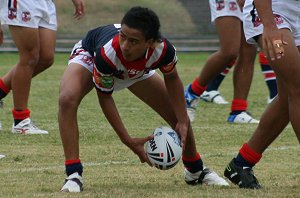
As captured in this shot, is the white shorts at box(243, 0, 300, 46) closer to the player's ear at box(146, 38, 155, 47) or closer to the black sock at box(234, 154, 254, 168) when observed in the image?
the player's ear at box(146, 38, 155, 47)

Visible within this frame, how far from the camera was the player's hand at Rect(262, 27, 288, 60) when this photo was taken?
5.87 m

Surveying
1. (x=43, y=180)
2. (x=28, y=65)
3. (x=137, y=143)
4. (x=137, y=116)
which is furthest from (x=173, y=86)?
(x=137, y=116)

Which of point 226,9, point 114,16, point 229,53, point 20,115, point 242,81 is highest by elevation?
point 226,9

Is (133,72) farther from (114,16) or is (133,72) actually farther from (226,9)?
(114,16)

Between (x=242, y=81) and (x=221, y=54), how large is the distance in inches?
16.8

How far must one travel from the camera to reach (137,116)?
37.1 feet

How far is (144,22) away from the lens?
6191 mm

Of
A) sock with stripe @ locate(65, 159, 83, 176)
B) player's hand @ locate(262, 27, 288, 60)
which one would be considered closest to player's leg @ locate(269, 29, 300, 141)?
player's hand @ locate(262, 27, 288, 60)

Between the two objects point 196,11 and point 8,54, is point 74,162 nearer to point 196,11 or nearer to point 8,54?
point 8,54

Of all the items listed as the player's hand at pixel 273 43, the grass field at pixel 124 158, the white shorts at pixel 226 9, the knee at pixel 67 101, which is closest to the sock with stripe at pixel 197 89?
the grass field at pixel 124 158

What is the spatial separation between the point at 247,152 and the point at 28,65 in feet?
11.0

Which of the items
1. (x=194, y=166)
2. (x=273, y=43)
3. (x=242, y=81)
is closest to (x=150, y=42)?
(x=273, y=43)

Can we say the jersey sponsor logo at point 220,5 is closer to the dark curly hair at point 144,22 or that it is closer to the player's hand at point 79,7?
the player's hand at point 79,7

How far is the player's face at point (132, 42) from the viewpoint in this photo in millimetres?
6168
